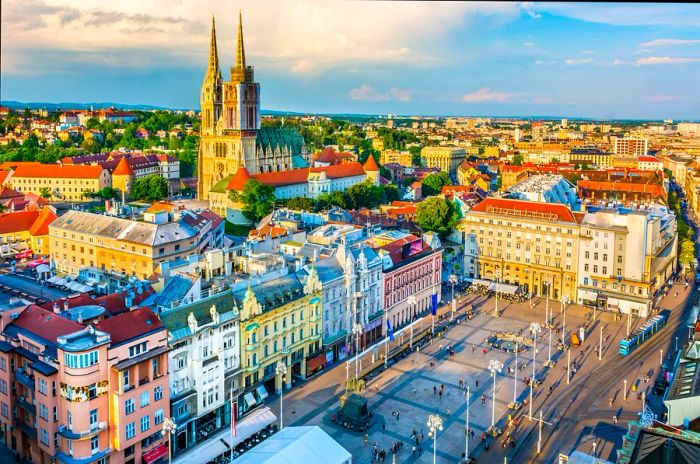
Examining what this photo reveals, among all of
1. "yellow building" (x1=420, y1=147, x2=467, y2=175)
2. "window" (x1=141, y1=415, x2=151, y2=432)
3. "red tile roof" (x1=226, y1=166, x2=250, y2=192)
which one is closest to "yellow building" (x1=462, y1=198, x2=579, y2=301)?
"red tile roof" (x1=226, y1=166, x2=250, y2=192)

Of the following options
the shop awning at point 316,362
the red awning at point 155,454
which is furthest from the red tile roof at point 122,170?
the red awning at point 155,454

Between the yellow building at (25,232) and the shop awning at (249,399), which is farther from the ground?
the yellow building at (25,232)

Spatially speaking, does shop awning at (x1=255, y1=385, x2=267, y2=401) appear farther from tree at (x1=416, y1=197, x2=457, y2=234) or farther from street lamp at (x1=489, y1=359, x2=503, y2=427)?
tree at (x1=416, y1=197, x2=457, y2=234)

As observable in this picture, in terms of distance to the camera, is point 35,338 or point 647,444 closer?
point 647,444

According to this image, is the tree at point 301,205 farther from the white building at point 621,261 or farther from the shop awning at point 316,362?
the shop awning at point 316,362

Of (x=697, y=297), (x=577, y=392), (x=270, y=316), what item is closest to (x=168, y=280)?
(x=270, y=316)

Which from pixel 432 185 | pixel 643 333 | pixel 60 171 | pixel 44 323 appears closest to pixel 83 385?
pixel 44 323

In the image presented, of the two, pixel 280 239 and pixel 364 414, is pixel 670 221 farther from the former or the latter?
pixel 364 414
